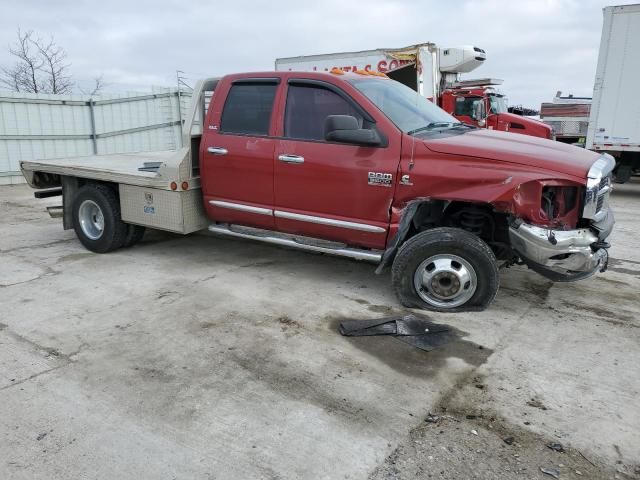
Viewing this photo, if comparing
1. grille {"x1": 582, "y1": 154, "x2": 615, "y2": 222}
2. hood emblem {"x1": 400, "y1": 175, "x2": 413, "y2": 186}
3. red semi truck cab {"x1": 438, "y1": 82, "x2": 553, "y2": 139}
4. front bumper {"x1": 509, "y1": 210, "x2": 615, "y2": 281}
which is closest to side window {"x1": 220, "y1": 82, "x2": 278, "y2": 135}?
hood emblem {"x1": 400, "y1": 175, "x2": 413, "y2": 186}

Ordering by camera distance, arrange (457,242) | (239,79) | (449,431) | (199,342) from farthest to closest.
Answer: (239,79), (457,242), (199,342), (449,431)

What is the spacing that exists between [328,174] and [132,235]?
3.01 m

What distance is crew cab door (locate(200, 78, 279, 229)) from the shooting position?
16.4 feet

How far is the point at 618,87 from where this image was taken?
11289 millimetres

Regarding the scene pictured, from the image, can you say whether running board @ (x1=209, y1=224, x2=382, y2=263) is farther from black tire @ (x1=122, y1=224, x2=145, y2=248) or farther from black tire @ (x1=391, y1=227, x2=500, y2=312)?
black tire @ (x1=122, y1=224, x2=145, y2=248)

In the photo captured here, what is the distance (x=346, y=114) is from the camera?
4.63m

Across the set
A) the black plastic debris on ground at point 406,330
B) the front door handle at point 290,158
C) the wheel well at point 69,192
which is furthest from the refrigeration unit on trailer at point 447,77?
the black plastic debris on ground at point 406,330

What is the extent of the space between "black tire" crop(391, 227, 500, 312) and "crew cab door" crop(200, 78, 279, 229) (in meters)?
1.54

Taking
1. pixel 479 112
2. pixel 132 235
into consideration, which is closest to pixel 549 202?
pixel 132 235

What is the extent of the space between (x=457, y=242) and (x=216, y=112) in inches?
113

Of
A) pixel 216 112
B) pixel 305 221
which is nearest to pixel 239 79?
pixel 216 112

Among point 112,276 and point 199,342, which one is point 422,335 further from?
point 112,276

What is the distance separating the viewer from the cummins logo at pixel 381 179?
171 inches

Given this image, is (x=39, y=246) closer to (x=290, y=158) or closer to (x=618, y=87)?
(x=290, y=158)
